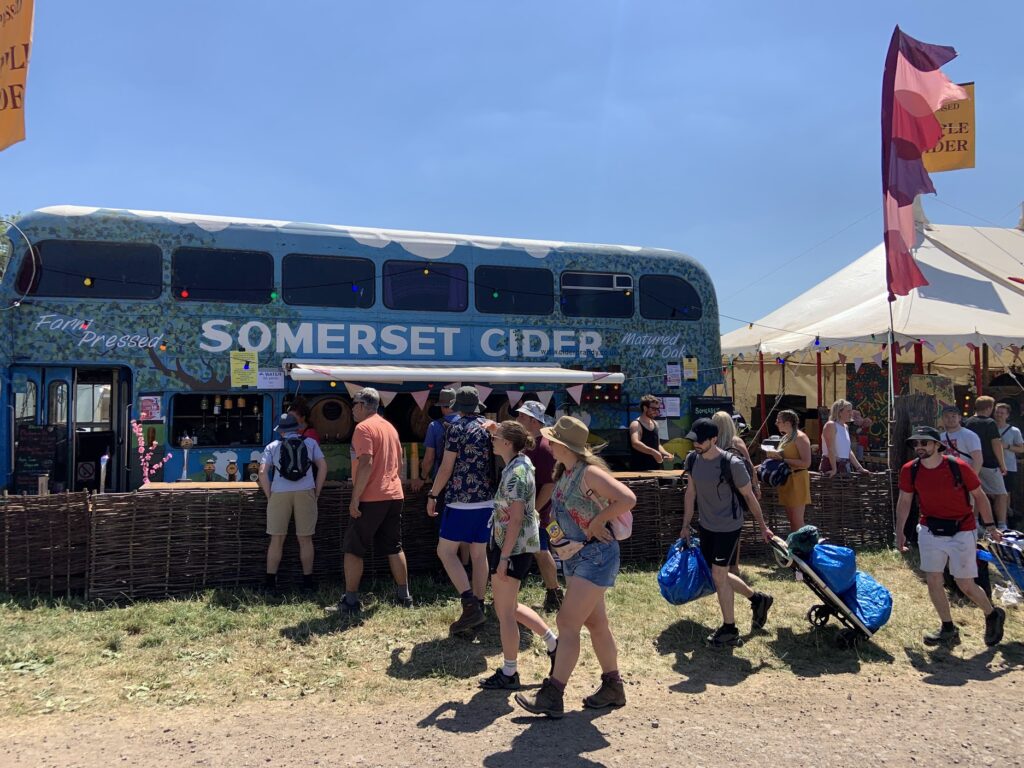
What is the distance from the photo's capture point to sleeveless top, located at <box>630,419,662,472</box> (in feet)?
28.5

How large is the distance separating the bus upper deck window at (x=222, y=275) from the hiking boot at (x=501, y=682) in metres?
5.95

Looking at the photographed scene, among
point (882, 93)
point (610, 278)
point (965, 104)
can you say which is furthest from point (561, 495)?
point (965, 104)

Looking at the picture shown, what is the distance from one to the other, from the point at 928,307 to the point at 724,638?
10.8 m

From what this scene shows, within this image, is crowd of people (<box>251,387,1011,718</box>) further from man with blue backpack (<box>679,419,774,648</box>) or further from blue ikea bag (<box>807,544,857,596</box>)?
blue ikea bag (<box>807,544,857,596</box>)

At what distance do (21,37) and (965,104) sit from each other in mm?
14479

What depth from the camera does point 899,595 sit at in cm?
673

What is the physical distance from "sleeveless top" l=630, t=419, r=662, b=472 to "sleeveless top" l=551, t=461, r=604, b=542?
4642mm

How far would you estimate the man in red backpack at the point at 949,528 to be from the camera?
5371 mm

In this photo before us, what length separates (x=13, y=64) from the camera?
750 cm

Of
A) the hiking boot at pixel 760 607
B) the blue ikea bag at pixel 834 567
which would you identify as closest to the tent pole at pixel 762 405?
the hiking boot at pixel 760 607

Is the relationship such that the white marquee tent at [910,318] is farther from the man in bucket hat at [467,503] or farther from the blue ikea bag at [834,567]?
the man in bucket hat at [467,503]

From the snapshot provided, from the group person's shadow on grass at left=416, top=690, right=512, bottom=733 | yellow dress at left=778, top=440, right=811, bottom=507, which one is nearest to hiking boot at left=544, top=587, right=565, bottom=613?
person's shadow on grass at left=416, top=690, right=512, bottom=733

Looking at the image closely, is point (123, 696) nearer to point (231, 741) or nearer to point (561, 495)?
point (231, 741)

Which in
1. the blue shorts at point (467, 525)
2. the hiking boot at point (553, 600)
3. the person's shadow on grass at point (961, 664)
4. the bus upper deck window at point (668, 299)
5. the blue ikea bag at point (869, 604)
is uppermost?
the bus upper deck window at point (668, 299)
